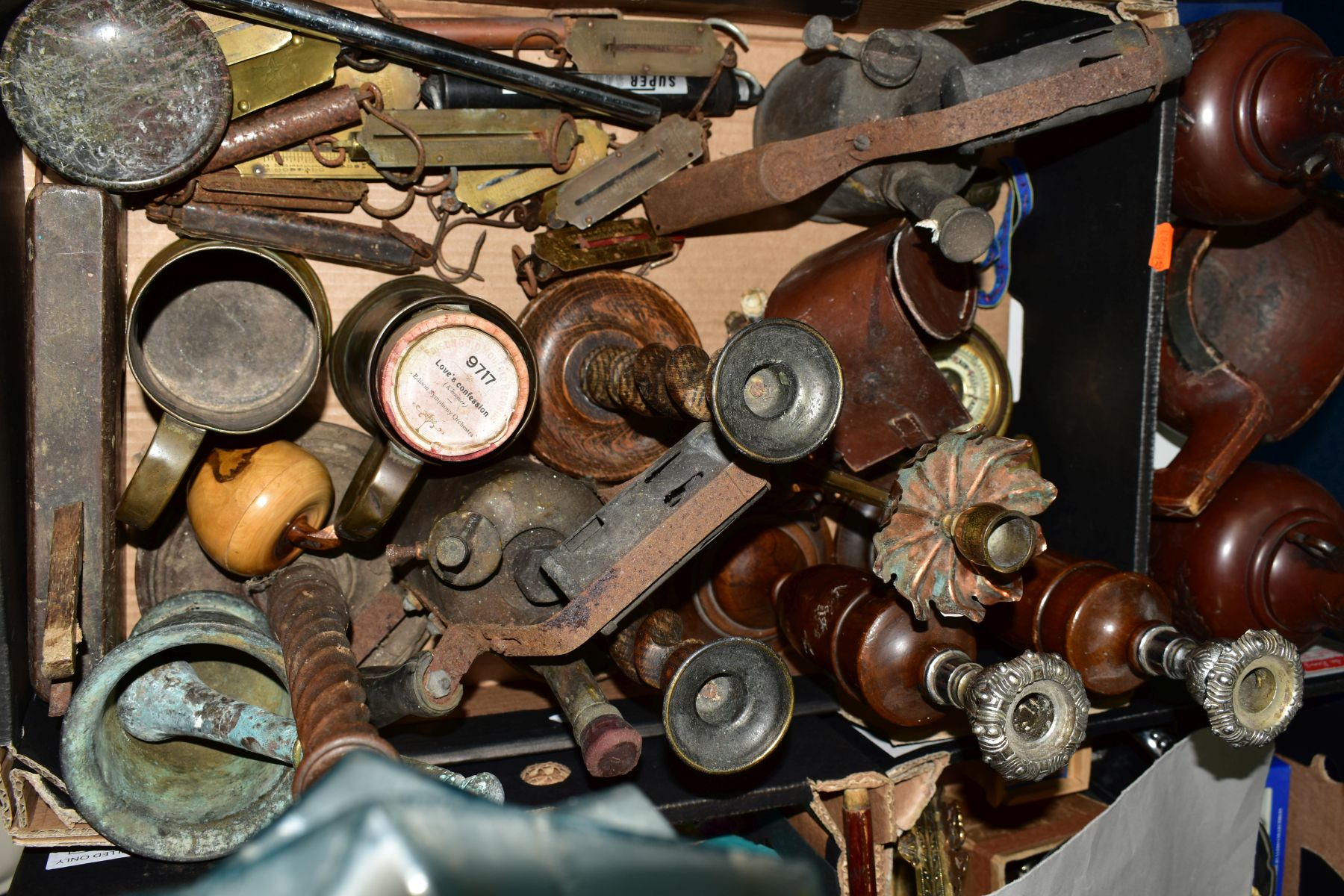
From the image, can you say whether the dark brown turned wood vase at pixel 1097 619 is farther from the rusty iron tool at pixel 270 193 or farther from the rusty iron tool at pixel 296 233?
the rusty iron tool at pixel 270 193

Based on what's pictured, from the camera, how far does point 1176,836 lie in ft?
6.90

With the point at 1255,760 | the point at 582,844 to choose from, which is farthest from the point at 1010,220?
the point at 582,844

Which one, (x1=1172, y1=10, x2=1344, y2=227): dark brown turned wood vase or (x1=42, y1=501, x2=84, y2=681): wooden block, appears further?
(x1=1172, y1=10, x2=1344, y2=227): dark brown turned wood vase

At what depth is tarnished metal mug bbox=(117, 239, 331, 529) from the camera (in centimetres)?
160

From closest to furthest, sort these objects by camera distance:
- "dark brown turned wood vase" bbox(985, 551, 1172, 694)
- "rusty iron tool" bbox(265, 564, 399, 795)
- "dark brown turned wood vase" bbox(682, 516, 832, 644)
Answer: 1. "rusty iron tool" bbox(265, 564, 399, 795)
2. "dark brown turned wood vase" bbox(985, 551, 1172, 694)
3. "dark brown turned wood vase" bbox(682, 516, 832, 644)

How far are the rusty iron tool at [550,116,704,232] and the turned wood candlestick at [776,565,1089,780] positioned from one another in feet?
2.69

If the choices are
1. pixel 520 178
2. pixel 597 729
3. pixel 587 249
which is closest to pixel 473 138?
pixel 520 178

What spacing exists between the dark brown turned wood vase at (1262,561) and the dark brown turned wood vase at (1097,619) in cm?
29

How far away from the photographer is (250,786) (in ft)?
5.12

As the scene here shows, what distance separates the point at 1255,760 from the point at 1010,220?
129 centimetres

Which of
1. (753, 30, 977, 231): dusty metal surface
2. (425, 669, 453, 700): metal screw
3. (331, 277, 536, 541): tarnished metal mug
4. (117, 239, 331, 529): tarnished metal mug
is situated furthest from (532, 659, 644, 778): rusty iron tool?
(753, 30, 977, 231): dusty metal surface

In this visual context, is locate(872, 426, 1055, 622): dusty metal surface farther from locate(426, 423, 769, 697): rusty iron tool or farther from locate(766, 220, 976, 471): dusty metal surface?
locate(766, 220, 976, 471): dusty metal surface

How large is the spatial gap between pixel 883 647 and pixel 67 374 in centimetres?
137

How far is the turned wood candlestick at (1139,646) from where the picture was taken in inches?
62.3
